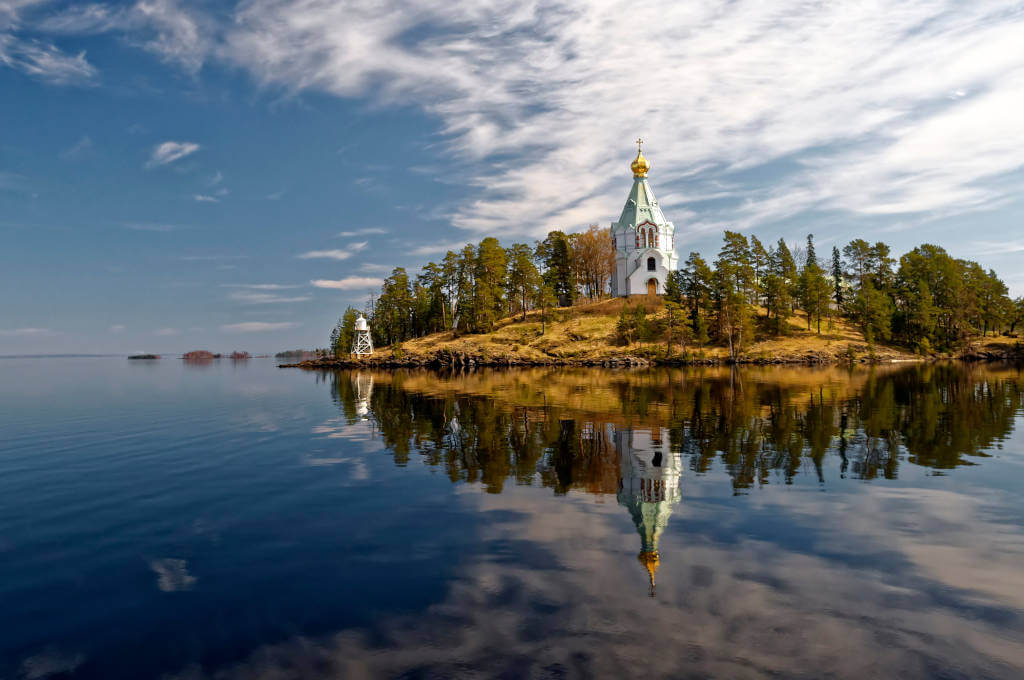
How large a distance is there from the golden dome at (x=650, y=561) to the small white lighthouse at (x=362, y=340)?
388 ft

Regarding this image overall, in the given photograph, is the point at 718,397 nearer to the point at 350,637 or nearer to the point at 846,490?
the point at 846,490

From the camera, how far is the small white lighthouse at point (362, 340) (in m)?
124

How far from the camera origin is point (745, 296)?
332 feet

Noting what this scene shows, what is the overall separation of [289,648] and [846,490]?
1430cm

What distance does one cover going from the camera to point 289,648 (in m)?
7.80

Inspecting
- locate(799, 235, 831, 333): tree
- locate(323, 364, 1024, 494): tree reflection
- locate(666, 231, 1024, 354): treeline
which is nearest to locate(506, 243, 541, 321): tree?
locate(666, 231, 1024, 354): treeline

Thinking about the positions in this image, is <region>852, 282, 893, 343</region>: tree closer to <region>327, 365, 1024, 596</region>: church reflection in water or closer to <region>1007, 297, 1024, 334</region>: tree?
<region>1007, 297, 1024, 334</region>: tree

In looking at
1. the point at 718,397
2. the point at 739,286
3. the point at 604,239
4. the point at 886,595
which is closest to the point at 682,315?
the point at 739,286

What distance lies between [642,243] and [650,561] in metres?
110

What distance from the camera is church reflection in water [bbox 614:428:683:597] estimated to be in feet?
38.1

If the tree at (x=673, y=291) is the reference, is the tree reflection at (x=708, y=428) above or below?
below

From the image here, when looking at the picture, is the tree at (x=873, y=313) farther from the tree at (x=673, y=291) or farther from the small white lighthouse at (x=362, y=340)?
the small white lighthouse at (x=362, y=340)

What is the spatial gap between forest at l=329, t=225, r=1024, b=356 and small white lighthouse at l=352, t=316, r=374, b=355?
449 centimetres

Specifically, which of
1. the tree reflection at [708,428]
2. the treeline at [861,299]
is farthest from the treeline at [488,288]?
the tree reflection at [708,428]
